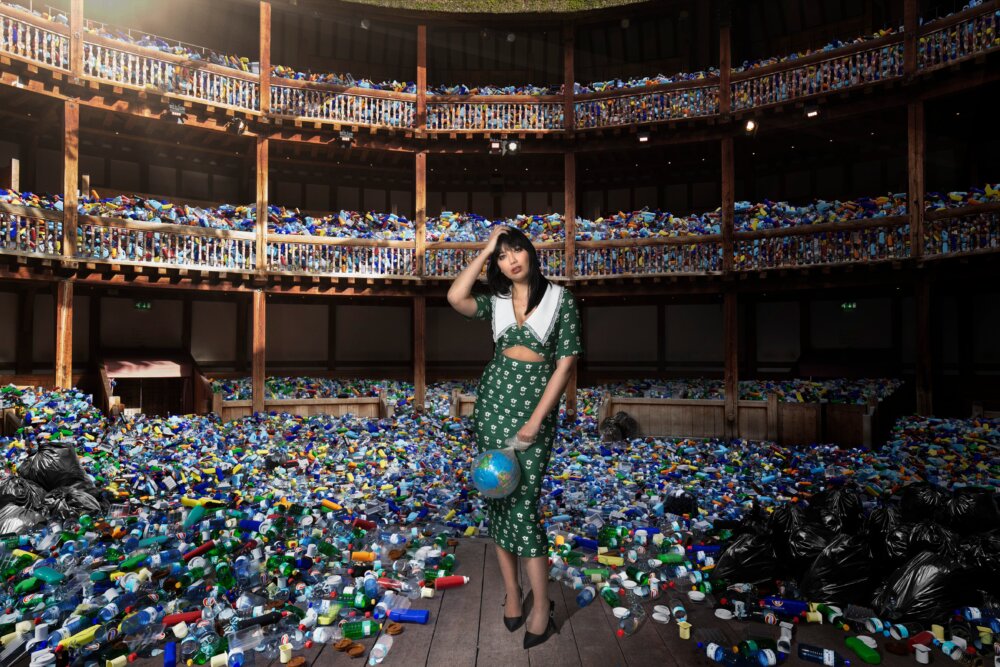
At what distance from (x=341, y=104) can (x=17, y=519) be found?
1065cm

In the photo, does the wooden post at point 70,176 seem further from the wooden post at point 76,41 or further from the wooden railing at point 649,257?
the wooden railing at point 649,257

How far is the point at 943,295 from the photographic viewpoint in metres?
13.9

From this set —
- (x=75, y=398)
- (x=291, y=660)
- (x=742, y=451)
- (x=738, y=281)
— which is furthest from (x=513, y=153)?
(x=291, y=660)

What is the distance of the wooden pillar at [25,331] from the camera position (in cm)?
1269

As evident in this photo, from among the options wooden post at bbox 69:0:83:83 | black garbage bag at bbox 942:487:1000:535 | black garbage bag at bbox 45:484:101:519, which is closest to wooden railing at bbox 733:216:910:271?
black garbage bag at bbox 942:487:1000:535

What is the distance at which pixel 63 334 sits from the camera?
10547 millimetres

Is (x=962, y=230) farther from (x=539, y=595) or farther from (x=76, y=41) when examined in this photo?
(x=76, y=41)

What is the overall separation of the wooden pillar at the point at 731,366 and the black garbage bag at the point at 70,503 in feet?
34.8

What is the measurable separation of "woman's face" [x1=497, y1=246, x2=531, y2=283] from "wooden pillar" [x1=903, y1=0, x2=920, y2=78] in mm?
11529

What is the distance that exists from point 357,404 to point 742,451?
797cm

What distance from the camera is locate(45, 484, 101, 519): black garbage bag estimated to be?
17.7 ft

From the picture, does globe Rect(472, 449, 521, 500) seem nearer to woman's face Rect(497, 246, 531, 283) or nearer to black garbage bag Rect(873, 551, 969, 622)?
woman's face Rect(497, 246, 531, 283)

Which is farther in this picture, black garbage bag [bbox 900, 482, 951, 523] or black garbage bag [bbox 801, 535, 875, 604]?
black garbage bag [bbox 900, 482, 951, 523]

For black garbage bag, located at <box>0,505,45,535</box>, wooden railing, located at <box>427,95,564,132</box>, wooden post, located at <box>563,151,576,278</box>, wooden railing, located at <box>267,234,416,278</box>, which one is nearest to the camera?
black garbage bag, located at <box>0,505,45,535</box>
